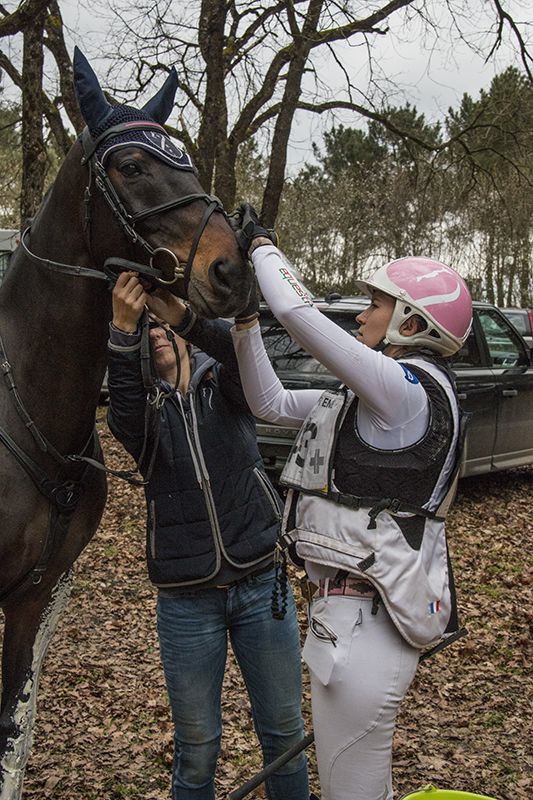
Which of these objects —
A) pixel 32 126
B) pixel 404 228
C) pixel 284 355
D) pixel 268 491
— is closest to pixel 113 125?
pixel 268 491

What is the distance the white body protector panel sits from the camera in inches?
83.8

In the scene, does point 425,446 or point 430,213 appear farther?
point 430,213

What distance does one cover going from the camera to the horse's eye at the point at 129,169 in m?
2.44

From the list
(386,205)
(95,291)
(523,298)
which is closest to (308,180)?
(386,205)

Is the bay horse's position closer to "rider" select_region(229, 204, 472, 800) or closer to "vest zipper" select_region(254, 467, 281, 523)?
"rider" select_region(229, 204, 472, 800)

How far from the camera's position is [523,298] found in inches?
1073

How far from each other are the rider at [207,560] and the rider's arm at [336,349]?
59cm

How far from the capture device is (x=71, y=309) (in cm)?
266

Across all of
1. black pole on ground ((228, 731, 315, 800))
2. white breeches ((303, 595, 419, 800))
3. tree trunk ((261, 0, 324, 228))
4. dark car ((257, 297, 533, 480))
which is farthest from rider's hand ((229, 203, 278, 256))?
tree trunk ((261, 0, 324, 228))

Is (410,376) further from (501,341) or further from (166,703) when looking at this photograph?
Result: (501,341)

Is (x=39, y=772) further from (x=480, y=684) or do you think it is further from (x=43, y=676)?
(x=480, y=684)

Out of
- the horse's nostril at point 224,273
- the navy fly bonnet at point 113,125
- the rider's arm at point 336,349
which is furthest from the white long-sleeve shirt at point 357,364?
the navy fly bonnet at point 113,125

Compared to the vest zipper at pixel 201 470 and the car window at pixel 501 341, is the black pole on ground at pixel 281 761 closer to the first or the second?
the vest zipper at pixel 201 470

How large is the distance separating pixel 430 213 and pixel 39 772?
23939 mm
